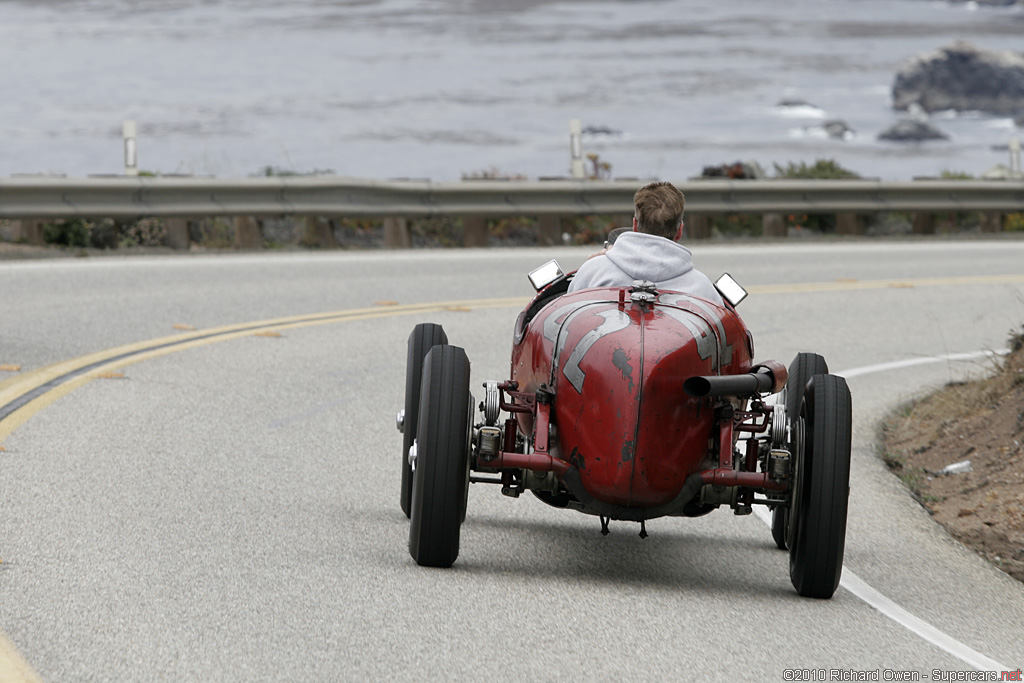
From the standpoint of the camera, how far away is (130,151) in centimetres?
1797

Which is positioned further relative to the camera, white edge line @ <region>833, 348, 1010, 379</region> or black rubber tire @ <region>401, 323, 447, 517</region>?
white edge line @ <region>833, 348, 1010, 379</region>

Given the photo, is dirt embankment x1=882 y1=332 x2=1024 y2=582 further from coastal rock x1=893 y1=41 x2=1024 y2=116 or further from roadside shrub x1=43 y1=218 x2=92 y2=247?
coastal rock x1=893 y1=41 x2=1024 y2=116

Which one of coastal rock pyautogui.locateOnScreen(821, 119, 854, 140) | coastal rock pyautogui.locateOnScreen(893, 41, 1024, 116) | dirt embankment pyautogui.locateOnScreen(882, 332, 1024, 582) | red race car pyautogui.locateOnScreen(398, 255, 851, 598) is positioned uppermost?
coastal rock pyautogui.locateOnScreen(893, 41, 1024, 116)

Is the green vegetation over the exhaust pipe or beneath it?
over

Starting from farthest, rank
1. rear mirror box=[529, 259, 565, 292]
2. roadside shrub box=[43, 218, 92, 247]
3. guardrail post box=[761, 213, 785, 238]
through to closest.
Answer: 1. guardrail post box=[761, 213, 785, 238]
2. roadside shrub box=[43, 218, 92, 247]
3. rear mirror box=[529, 259, 565, 292]

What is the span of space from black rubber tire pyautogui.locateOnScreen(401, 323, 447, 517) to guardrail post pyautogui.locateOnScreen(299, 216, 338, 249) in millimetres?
12882

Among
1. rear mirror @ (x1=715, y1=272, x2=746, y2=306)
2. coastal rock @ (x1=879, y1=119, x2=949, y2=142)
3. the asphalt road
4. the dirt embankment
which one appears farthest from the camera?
coastal rock @ (x1=879, y1=119, x2=949, y2=142)

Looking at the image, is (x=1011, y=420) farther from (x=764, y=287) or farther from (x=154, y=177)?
(x=154, y=177)

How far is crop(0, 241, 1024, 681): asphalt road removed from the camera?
14.5 feet

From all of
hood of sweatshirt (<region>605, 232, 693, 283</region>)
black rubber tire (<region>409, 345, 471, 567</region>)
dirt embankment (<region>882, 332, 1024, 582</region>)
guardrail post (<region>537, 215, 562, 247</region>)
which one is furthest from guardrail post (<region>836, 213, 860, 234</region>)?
black rubber tire (<region>409, 345, 471, 567</region>)

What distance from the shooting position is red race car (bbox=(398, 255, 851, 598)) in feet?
16.6

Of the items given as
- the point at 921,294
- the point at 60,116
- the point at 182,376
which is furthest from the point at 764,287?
the point at 60,116

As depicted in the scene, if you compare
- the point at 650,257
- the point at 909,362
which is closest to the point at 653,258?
the point at 650,257

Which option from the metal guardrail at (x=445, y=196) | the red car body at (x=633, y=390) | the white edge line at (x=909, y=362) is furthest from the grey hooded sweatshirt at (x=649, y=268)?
the metal guardrail at (x=445, y=196)
